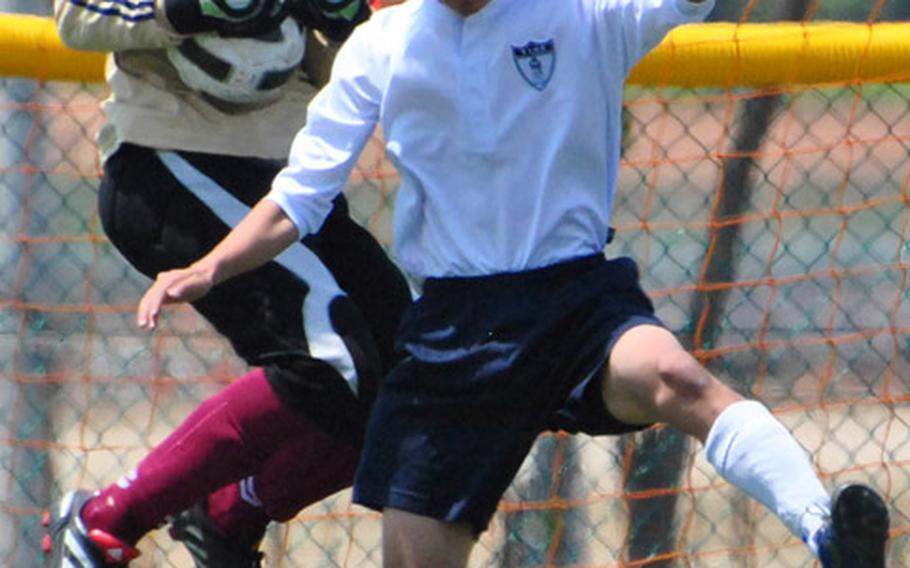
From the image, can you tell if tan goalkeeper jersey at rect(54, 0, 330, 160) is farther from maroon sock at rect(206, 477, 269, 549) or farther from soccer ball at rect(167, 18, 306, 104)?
maroon sock at rect(206, 477, 269, 549)

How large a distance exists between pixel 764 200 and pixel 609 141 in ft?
13.0

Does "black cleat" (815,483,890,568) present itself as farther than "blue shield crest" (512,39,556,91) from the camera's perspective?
No

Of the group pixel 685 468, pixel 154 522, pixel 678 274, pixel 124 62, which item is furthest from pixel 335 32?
pixel 678 274

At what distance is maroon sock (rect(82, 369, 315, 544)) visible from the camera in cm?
519

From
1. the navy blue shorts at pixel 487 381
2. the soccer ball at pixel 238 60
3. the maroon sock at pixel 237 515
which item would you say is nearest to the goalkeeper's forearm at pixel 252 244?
the navy blue shorts at pixel 487 381

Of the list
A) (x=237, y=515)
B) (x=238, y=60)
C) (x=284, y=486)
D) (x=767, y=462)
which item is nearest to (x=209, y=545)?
(x=237, y=515)

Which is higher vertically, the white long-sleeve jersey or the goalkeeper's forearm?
the white long-sleeve jersey

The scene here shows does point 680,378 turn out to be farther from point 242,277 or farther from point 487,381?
point 242,277

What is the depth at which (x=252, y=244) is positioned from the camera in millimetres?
4691

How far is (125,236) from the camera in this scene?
17.1ft

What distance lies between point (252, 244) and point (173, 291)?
0.20 m

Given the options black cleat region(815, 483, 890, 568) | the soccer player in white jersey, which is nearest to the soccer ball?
the soccer player in white jersey

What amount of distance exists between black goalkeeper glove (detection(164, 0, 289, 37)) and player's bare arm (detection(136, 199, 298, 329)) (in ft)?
1.34

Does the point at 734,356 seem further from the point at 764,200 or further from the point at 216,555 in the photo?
the point at 216,555
